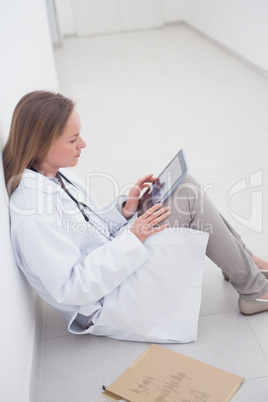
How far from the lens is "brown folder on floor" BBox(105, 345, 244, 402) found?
66.4 inches

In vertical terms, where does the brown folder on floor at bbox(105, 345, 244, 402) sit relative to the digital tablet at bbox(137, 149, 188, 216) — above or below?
below

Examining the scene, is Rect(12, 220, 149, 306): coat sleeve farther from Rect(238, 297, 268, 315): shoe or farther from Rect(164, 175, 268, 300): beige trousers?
Rect(238, 297, 268, 315): shoe

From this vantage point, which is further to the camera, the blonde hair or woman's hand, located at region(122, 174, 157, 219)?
woman's hand, located at region(122, 174, 157, 219)

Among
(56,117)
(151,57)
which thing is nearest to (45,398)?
(56,117)

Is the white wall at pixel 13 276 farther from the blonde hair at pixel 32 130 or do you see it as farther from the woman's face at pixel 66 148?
the woman's face at pixel 66 148

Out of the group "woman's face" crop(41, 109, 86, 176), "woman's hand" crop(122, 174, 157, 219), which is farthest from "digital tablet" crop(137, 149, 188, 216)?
"woman's face" crop(41, 109, 86, 176)

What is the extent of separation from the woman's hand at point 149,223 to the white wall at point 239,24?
3.81m

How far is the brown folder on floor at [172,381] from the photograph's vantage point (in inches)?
66.4

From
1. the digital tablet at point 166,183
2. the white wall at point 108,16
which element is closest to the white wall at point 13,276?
the digital tablet at point 166,183

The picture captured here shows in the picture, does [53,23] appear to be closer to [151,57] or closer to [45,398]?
[151,57]

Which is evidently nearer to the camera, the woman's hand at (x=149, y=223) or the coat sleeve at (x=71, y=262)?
the coat sleeve at (x=71, y=262)

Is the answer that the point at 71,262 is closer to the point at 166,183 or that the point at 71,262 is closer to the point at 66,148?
the point at 66,148

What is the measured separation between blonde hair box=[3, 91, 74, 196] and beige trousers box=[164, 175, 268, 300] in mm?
509

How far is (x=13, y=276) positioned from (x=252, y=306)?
0.97 metres
